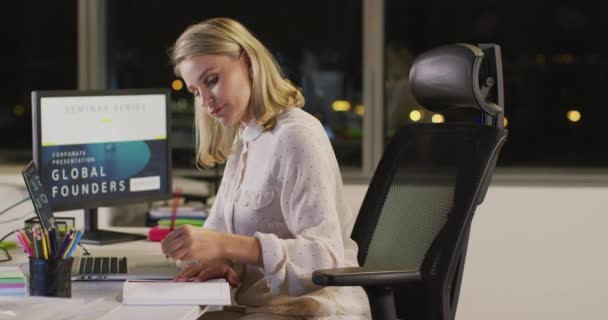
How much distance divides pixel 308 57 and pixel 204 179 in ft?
3.12

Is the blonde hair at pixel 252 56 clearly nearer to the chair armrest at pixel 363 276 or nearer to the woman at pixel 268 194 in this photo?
the woman at pixel 268 194

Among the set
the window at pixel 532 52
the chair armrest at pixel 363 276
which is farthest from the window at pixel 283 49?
the chair armrest at pixel 363 276

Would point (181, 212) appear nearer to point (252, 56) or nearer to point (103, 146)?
point (103, 146)

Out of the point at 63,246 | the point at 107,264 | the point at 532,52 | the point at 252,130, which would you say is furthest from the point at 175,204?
the point at 532,52

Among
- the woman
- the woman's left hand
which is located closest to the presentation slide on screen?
the woman

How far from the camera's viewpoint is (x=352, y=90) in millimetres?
4625

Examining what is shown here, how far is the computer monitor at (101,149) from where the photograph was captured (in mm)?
3062

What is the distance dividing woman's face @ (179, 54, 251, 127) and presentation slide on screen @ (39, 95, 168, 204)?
2.67ft

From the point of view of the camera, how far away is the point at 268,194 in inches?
92.9

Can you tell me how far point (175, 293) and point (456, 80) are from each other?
2.76 ft

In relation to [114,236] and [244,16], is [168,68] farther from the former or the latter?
[114,236]

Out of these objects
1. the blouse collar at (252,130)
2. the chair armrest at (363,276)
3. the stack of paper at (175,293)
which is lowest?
the stack of paper at (175,293)

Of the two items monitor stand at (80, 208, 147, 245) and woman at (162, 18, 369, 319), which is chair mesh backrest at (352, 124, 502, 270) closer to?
woman at (162, 18, 369, 319)

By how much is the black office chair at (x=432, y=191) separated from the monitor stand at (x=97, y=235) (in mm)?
855
